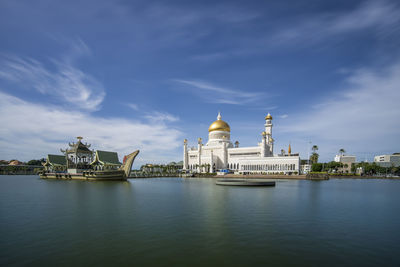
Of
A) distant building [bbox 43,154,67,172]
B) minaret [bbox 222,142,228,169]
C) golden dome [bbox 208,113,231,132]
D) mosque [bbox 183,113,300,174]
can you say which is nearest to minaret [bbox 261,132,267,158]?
mosque [bbox 183,113,300,174]

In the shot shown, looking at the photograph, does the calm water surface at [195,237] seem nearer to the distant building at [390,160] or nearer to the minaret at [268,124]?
the minaret at [268,124]

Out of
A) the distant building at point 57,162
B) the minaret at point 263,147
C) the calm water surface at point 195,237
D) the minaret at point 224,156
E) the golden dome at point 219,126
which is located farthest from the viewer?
the golden dome at point 219,126

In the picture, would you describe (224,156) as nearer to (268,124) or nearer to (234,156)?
(234,156)

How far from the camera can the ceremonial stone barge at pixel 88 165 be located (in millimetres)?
63094

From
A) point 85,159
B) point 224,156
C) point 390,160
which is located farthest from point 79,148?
point 390,160

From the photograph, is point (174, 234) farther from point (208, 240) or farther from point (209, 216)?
point (209, 216)

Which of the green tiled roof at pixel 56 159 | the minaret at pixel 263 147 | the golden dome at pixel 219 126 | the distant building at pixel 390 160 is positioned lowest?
the distant building at pixel 390 160

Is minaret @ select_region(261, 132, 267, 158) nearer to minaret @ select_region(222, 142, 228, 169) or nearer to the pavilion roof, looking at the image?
minaret @ select_region(222, 142, 228, 169)

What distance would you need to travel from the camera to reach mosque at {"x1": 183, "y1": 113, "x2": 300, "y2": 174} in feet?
311

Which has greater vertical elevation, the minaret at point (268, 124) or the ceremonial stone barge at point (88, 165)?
the minaret at point (268, 124)

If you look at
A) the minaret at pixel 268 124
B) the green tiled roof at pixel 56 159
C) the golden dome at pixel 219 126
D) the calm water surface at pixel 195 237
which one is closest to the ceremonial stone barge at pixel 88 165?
the green tiled roof at pixel 56 159

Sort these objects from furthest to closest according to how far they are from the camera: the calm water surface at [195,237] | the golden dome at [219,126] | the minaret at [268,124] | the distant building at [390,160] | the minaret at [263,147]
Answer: the distant building at [390,160] < the golden dome at [219,126] < the minaret at [268,124] < the minaret at [263,147] < the calm water surface at [195,237]

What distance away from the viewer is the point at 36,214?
1920cm

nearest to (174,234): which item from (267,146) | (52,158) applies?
(52,158)
